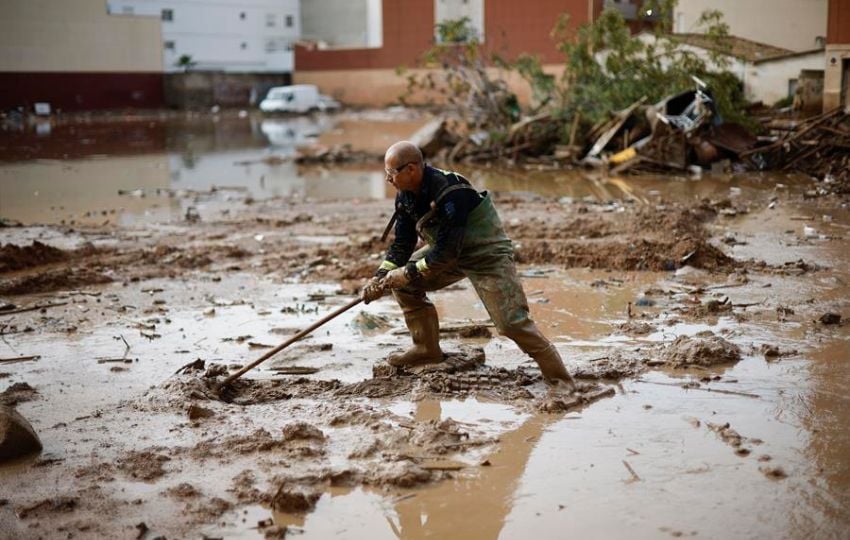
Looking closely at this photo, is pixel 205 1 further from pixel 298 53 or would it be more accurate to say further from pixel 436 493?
pixel 436 493

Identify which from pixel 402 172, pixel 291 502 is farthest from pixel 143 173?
pixel 291 502

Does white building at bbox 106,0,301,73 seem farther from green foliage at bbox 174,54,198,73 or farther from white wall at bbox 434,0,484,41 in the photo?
white wall at bbox 434,0,484,41

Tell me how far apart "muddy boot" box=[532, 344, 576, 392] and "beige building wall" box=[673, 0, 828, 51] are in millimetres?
21253

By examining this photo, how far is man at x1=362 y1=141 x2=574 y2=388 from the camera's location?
5148mm

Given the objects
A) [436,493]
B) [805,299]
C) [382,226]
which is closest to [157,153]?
[382,226]

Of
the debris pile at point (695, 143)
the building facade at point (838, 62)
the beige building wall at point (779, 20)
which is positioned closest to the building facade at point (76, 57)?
the beige building wall at point (779, 20)

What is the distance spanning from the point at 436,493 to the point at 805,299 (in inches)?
176

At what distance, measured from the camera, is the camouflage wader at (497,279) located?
5.29 m

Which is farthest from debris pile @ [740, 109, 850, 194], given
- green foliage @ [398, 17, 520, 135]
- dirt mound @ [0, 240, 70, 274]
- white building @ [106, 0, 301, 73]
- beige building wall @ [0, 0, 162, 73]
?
white building @ [106, 0, 301, 73]

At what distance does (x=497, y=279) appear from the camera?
531cm

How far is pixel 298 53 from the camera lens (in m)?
51.5

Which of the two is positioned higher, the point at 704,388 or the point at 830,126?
the point at 830,126

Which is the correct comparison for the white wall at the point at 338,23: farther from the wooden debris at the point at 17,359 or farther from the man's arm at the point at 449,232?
the man's arm at the point at 449,232

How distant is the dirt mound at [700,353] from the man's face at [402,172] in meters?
2.04
